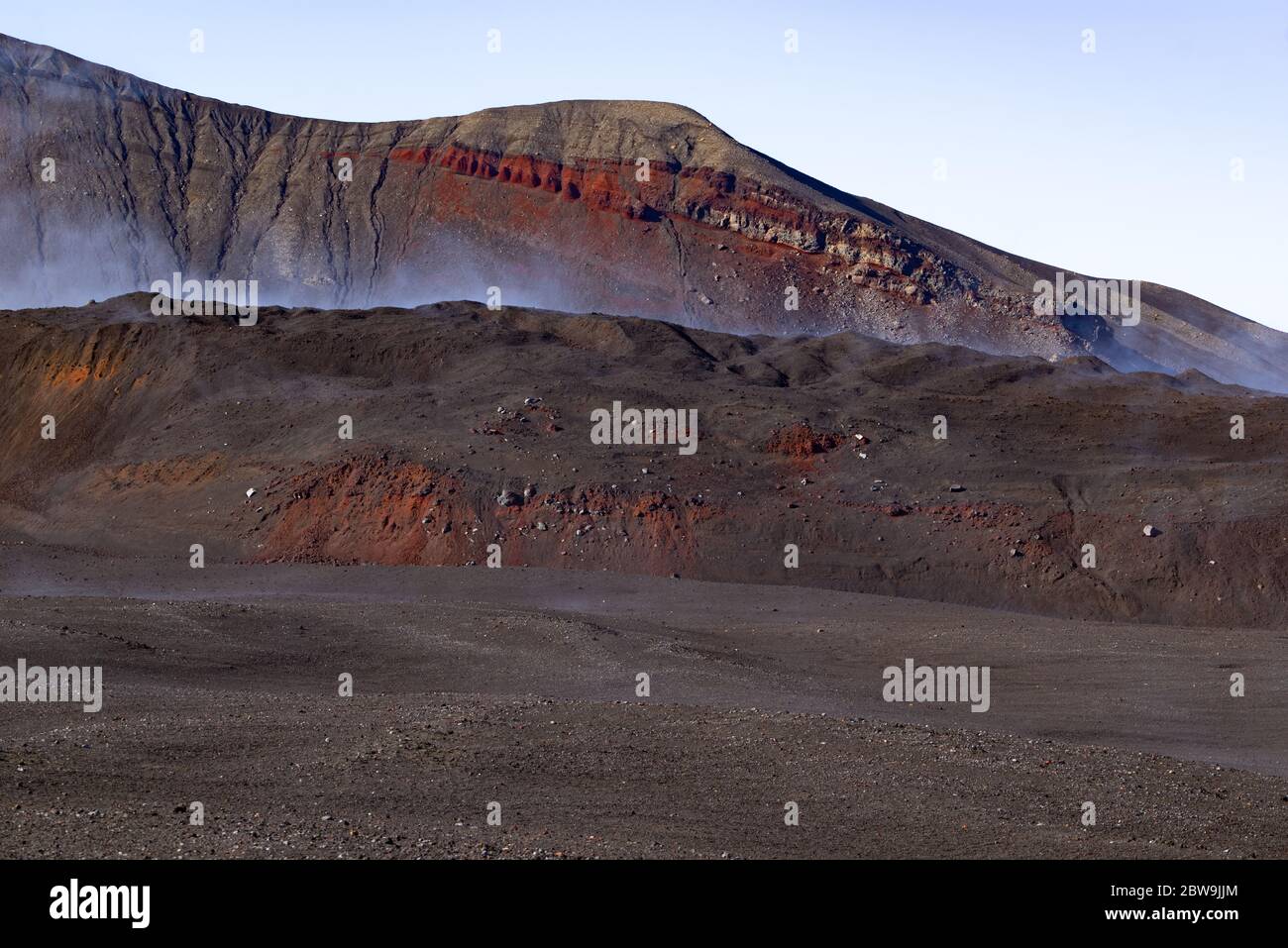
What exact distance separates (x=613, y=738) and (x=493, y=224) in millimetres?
68582

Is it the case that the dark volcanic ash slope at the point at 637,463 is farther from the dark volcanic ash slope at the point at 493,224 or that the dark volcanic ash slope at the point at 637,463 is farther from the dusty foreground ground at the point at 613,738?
the dark volcanic ash slope at the point at 493,224

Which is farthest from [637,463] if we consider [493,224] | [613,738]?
[493,224]

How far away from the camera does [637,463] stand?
Result: 36.7 m

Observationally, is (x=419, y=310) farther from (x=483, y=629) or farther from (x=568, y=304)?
(x=483, y=629)

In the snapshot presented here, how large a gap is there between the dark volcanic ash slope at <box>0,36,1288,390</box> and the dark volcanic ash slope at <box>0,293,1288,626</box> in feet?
82.2

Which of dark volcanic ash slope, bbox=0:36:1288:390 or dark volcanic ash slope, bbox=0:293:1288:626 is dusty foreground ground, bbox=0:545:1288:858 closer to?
dark volcanic ash slope, bbox=0:293:1288:626

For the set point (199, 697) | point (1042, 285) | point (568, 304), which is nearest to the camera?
point (199, 697)

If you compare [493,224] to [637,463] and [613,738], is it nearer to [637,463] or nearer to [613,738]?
[637,463]

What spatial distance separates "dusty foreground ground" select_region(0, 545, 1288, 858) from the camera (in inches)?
412

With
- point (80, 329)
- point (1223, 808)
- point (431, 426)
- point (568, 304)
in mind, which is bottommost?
point (1223, 808)

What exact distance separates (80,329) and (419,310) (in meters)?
11.6

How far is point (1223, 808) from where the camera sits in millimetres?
12711

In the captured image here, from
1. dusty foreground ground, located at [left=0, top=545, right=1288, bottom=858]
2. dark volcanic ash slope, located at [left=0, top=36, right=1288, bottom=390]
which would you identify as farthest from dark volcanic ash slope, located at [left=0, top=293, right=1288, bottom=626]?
dark volcanic ash slope, located at [left=0, top=36, right=1288, bottom=390]

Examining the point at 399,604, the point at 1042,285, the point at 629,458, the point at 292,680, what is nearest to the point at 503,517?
the point at 629,458
